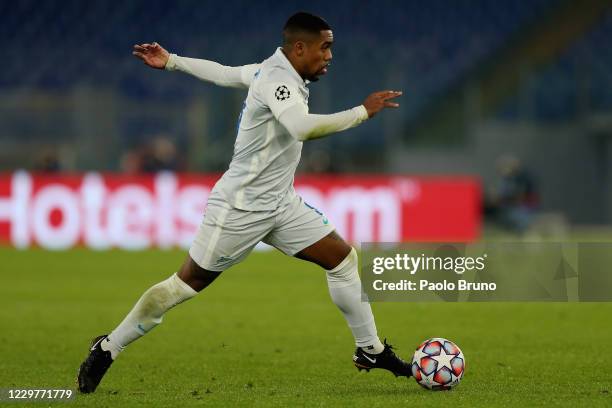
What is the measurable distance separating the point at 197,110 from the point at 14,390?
1791 centimetres

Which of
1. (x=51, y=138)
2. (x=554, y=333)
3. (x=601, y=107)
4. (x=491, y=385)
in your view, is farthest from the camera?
(x=601, y=107)

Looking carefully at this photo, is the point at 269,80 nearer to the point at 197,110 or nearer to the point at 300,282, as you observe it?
the point at 300,282

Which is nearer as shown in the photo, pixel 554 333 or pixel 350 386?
pixel 350 386

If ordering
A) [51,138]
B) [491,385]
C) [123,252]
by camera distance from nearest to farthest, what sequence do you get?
[491,385], [123,252], [51,138]

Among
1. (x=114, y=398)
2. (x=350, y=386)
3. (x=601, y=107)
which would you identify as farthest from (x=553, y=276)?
(x=601, y=107)

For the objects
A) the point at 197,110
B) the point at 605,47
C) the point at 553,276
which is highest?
the point at 605,47

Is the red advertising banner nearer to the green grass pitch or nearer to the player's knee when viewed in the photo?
the green grass pitch

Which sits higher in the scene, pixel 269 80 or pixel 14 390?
pixel 269 80

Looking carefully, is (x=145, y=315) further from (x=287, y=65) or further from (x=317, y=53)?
(x=317, y=53)

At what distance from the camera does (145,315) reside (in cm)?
657

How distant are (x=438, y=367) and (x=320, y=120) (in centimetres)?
160

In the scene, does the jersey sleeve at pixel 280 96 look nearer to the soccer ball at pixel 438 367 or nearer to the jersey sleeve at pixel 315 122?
the jersey sleeve at pixel 315 122

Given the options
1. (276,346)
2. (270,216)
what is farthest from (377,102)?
(276,346)

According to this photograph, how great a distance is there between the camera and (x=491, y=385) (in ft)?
22.5
